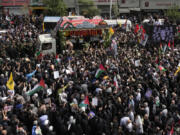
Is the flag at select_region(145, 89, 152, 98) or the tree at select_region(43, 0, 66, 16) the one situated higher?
the tree at select_region(43, 0, 66, 16)

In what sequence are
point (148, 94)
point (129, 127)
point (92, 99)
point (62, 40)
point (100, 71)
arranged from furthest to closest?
1. point (62, 40)
2. point (100, 71)
3. point (148, 94)
4. point (92, 99)
5. point (129, 127)

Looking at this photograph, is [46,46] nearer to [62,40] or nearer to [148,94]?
[62,40]

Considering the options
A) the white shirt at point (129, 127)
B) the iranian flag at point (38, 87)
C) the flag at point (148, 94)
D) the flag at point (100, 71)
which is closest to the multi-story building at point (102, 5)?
the flag at point (100, 71)

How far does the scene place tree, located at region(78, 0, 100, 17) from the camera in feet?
124

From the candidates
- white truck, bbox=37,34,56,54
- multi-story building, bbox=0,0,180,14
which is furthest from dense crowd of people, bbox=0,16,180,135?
multi-story building, bbox=0,0,180,14

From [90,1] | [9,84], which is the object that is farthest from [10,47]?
[90,1]

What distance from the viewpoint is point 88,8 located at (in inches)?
1515

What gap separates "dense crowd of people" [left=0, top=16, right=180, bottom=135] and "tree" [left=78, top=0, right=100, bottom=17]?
2406 centimetres

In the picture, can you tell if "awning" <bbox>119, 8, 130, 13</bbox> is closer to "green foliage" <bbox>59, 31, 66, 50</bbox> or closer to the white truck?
"green foliage" <bbox>59, 31, 66, 50</bbox>

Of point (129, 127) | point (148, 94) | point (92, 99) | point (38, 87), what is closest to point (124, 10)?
point (148, 94)

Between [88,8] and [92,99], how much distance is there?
31.2m

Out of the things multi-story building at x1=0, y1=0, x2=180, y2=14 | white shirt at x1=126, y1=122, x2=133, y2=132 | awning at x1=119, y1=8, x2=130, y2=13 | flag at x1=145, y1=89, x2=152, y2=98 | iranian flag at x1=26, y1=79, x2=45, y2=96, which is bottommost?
white shirt at x1=126, y1=122, x2=133, y2=132

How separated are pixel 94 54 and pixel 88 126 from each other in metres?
8.75

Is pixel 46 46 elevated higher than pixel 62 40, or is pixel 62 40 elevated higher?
pixel 62 40
